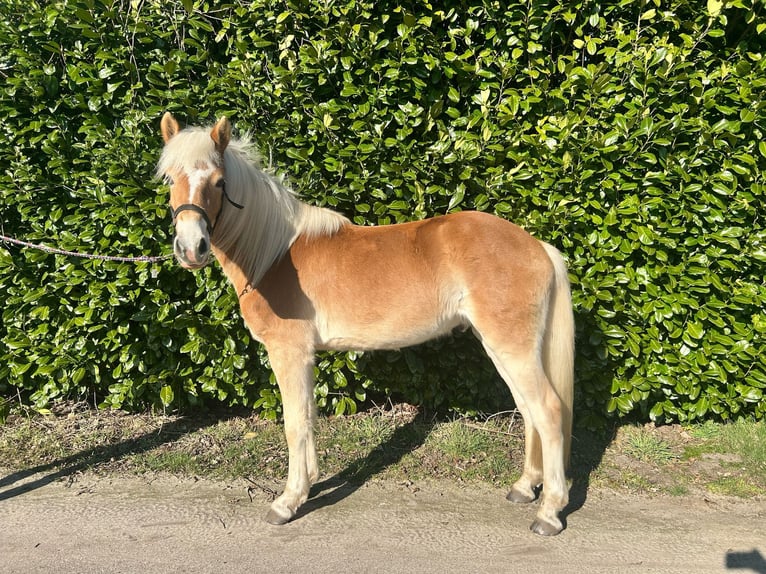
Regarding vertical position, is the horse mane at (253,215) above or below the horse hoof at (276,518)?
above

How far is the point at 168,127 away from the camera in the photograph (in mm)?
3084

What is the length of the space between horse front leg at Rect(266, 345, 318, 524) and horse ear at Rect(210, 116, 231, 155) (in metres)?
1.20

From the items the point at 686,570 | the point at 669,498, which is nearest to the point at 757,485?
the point at 669,498

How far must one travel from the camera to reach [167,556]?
2.80 metres

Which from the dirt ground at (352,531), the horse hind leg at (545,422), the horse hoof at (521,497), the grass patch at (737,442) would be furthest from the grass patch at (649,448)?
the horse hind leg at (545,422)

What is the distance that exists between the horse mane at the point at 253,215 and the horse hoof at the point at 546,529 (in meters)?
2.11

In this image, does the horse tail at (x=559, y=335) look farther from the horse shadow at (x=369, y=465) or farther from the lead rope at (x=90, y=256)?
the lead rope at (x=90, y=256)

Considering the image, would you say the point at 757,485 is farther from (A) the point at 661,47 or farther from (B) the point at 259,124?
(B) the point at 259,124

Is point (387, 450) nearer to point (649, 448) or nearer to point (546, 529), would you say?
point (546, 529)

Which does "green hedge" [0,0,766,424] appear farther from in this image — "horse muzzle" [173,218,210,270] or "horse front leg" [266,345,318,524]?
"horse muzzle" [173,218,210,270]

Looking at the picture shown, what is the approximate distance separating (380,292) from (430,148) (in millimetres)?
1239

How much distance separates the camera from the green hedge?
3736 mm

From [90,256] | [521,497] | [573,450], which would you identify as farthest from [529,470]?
[90,256]

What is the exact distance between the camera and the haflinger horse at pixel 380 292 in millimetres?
3096
